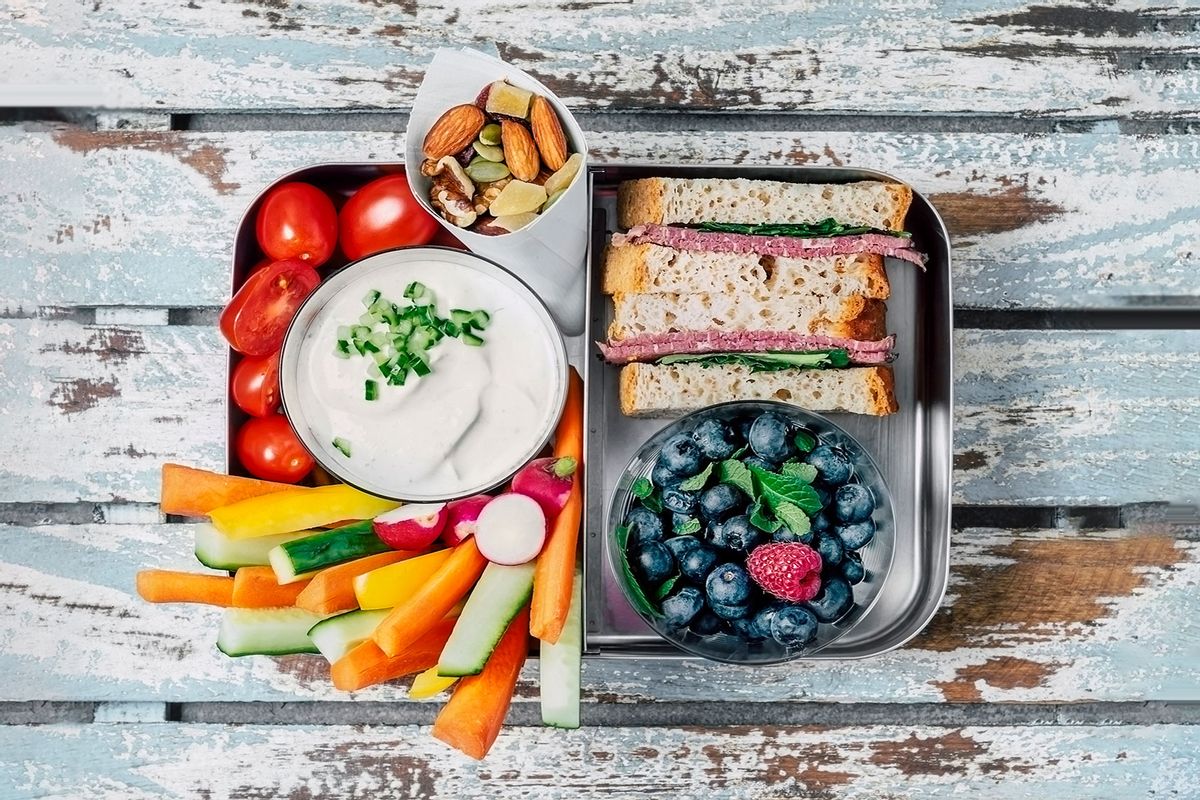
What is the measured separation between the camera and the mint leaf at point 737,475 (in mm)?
1056

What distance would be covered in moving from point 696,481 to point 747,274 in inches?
10.4

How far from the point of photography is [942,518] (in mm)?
1198

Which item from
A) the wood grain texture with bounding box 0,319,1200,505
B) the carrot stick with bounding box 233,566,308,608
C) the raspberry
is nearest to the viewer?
the raspberry

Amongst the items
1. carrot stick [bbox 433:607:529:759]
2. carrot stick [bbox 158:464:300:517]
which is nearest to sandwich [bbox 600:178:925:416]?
carrot stick [bbox 433:607:529:759]

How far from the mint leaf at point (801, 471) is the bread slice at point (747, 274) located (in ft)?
0.71

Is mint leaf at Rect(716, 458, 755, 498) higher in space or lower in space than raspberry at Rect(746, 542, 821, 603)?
A: higher

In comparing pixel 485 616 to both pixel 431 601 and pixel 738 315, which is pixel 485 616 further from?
pixel 738 315

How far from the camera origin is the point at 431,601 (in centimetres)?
107

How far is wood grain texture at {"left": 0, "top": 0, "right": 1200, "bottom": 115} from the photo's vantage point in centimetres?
129

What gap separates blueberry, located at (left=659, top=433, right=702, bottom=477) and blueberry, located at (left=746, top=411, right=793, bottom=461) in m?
0.06

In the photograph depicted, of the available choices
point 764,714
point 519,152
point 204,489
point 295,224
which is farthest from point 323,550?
point 764,714

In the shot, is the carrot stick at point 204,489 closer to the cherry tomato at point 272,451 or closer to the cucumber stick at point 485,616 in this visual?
the cherry tomato at point 272,451

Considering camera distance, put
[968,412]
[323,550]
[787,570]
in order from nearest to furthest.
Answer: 1. [787,570]
2. [323,550]
3. [968,412]

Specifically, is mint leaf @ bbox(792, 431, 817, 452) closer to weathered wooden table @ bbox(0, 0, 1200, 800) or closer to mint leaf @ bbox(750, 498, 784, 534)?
mint leaf @ bbox(750, 498, 784, 534)
